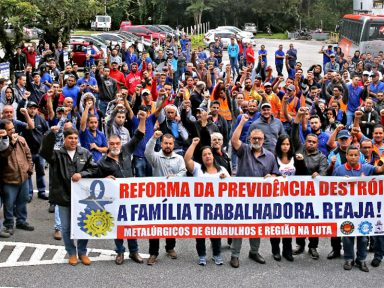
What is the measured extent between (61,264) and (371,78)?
33.1 ft

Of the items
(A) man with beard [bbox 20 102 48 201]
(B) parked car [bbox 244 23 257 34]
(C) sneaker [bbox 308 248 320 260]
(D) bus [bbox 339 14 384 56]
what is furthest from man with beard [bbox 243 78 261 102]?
(B) parked car [bbox 244 23 257 34]

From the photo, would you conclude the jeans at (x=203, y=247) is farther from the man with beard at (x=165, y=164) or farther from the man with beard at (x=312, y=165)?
the man with beard at (x=312, y=165)

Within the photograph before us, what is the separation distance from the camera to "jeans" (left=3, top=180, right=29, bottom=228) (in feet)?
29.0

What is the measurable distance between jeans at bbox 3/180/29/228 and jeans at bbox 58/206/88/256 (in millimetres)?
1321

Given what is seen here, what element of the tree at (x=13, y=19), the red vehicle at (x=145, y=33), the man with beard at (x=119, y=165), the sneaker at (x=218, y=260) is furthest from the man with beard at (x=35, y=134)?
Result: the red vehicle at (x=145, y=33)

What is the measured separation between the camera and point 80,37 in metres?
29.5

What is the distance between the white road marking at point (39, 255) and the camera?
7.96 m

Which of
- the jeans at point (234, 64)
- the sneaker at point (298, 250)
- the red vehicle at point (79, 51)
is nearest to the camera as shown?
the sneaker at point (298, 250)

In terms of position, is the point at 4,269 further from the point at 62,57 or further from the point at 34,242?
the point at 62,57

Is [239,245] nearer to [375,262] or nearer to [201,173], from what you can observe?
[201,173]

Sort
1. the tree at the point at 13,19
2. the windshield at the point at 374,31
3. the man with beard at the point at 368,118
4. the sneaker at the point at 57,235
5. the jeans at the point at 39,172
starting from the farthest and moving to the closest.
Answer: the windshield at the point at 374,31, the tree at the point at 13,19, the man with beard at the point at 368,118, the jeans at the point at 39,172, the sneaker at the point at 57,235

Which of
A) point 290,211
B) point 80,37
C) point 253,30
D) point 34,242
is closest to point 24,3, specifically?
point 80,37

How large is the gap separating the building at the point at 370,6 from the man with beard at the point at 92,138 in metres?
33.0

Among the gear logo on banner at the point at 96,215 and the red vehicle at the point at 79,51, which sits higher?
the red vehicle at the point at 79,51
